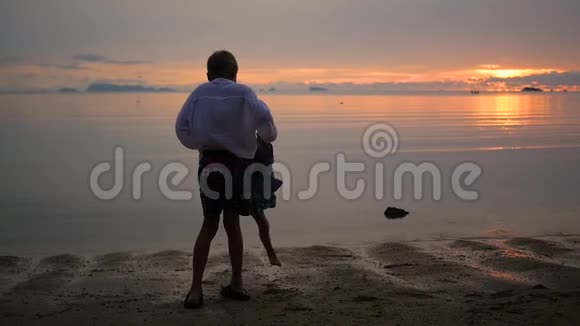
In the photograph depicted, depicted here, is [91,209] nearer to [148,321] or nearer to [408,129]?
[148,321]

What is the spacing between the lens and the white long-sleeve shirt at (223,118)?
472cm

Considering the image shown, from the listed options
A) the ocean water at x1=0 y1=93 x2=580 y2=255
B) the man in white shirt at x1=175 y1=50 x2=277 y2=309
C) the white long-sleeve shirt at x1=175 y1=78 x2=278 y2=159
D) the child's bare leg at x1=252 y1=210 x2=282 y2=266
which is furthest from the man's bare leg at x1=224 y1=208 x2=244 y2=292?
the ocean water at x1=0 y1=93 x2=580 y2=255

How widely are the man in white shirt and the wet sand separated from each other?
1.92ft

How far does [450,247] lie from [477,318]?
3117mm

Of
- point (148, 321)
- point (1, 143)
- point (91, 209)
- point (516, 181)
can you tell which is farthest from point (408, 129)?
point (148, 321)

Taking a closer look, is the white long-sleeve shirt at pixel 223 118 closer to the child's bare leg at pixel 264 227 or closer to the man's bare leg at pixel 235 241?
the man's bare leg at pixel 235 241

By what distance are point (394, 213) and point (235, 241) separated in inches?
215

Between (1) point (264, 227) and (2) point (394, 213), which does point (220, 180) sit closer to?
(1) point (264, 227)

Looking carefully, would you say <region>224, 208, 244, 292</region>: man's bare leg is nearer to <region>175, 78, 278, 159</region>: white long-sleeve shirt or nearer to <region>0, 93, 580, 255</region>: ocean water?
<region>175, 78, 278, 159</region>: white long-sleeve shirt

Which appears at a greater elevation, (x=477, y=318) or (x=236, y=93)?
(x=236, y=93)

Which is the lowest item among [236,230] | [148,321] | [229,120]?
[148,321]

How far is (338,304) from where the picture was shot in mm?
4832

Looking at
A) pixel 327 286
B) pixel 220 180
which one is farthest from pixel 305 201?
pixel 220 180

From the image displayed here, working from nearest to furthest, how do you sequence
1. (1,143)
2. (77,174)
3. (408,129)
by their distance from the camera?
1. (77,174)
2. (1,143)
3. (408,129)
